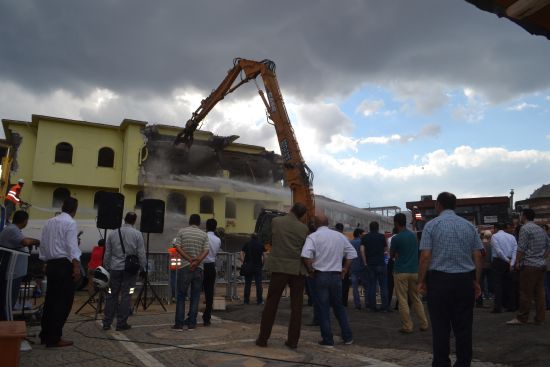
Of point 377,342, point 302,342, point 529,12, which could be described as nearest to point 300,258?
point 302,342

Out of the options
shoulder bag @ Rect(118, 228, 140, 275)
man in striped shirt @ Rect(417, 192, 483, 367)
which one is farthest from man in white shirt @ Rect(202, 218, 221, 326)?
man in striped shirt @ Rect(417, 192, 483, 367)

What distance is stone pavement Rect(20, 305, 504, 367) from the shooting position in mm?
4961

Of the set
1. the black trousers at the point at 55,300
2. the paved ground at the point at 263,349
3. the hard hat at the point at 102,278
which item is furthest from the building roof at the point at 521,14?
the hard hat at the point at 102,278

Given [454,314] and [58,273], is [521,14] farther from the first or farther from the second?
[58,273]

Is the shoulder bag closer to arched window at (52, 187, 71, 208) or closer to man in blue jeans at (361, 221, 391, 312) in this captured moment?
man in blue jeans at (361, 221, 391, 312)

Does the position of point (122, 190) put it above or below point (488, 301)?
above

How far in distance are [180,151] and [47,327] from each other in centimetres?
2602

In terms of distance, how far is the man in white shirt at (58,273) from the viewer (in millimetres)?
5605

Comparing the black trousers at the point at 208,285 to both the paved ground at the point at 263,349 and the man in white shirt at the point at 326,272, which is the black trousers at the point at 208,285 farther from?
the man in white shirt at the point at 326,272

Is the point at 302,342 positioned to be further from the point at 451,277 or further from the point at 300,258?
the point at 451,277

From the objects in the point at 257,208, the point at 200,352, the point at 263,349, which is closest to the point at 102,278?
the point at 200,352

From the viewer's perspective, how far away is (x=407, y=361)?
5.15 m

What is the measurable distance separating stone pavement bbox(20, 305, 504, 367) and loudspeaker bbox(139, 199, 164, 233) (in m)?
3.47

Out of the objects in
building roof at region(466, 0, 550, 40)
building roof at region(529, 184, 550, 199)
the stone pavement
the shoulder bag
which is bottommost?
the stone pavement
